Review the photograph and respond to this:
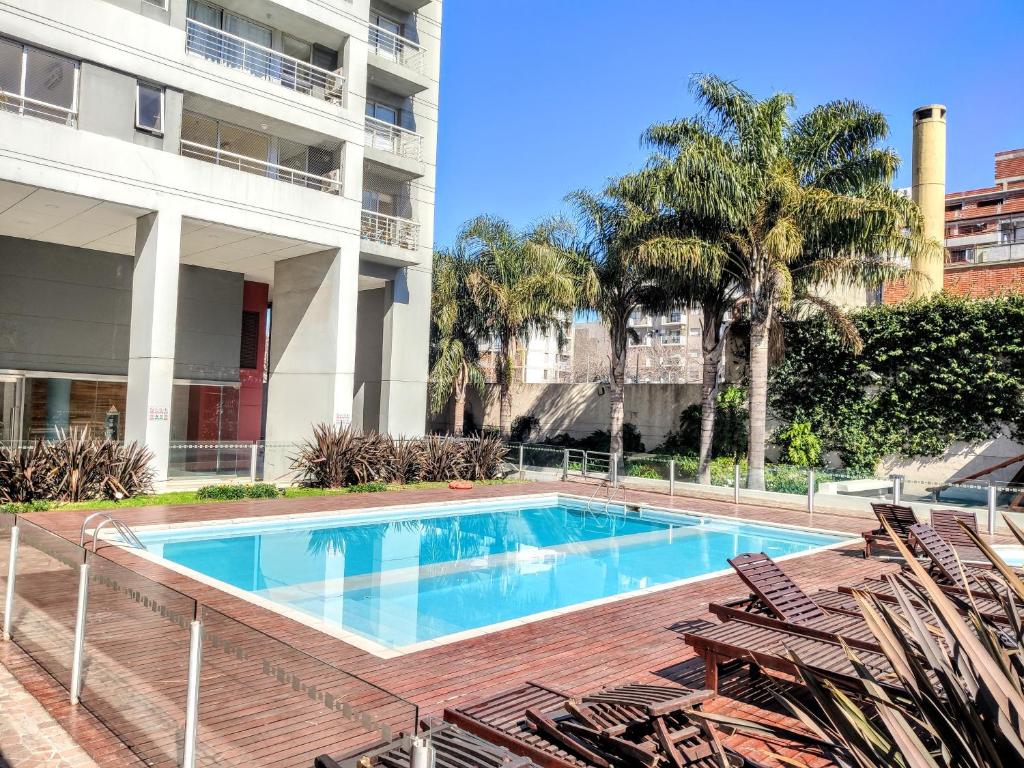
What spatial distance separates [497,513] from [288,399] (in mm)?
7517

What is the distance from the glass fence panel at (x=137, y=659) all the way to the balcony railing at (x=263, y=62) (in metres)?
15.8

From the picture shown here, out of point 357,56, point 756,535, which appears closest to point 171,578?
point 756,535

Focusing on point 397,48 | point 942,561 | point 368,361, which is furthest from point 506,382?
point 942,561

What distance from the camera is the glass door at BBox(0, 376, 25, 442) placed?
1789 centimetres

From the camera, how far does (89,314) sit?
19719 millimetres

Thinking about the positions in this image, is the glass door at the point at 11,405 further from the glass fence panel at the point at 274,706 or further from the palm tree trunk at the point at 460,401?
the glass fence panel at the point at 274,706

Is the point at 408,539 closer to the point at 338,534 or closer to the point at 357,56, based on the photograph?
the point at 338,534

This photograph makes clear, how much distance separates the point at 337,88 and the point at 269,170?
116 inches

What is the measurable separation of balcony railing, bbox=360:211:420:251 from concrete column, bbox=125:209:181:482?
6.50 meters

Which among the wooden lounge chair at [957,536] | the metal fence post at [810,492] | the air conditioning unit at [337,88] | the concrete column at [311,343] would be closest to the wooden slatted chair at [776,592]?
the wooden lounge chair at [957,536]

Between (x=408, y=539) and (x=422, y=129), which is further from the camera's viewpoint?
(x=422, y=129)

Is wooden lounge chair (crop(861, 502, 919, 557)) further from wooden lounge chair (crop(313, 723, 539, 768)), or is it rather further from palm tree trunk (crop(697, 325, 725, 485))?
wooden lounge chair (crop(313, 723, 539, 768))

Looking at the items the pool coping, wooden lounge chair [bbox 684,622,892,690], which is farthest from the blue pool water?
wooden lounge chair [bbox 684,622,892,690]

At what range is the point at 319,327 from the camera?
19.4 meters
